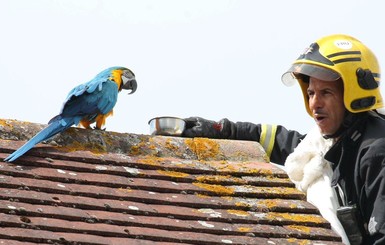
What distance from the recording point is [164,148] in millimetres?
5781

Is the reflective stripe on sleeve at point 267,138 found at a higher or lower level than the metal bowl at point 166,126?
lower

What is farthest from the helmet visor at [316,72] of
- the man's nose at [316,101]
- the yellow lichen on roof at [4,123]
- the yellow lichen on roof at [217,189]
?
the yellow lichen on roof at [4,123]

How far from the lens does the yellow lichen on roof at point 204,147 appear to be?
19.1 feet

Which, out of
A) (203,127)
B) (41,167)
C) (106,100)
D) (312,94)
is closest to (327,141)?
Result: (312,94)

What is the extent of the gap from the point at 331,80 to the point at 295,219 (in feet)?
4.09

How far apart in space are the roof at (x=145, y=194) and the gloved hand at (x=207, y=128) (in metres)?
0.67

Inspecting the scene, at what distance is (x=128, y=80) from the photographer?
285 inches

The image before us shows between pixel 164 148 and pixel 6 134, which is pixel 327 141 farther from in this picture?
pixel 6 134

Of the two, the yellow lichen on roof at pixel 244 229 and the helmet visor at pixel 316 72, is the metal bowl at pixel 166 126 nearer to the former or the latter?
the helmet visor at pixel 316 72

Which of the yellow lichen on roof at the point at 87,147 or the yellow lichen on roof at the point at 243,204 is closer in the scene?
the yellow lichen on roof at the point at 243,204

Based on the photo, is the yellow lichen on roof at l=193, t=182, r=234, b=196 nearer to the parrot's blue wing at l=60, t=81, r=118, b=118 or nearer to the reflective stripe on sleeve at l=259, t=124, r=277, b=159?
the parrot's blue wing at l=60, t=81, r=118, b=118

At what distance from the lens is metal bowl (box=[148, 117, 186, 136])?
6301mm

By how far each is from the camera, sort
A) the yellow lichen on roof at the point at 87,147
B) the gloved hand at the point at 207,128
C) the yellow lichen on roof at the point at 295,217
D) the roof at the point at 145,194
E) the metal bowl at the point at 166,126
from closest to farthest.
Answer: the roof at the point at 145,194 → the yellow lichen on roof at the point at 295,217 → the yellow lichen on roof at the point at 87,147 → the metal bowl at the point at 166,126 → the gloved hand at the point at 207,128

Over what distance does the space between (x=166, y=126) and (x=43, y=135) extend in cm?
108
